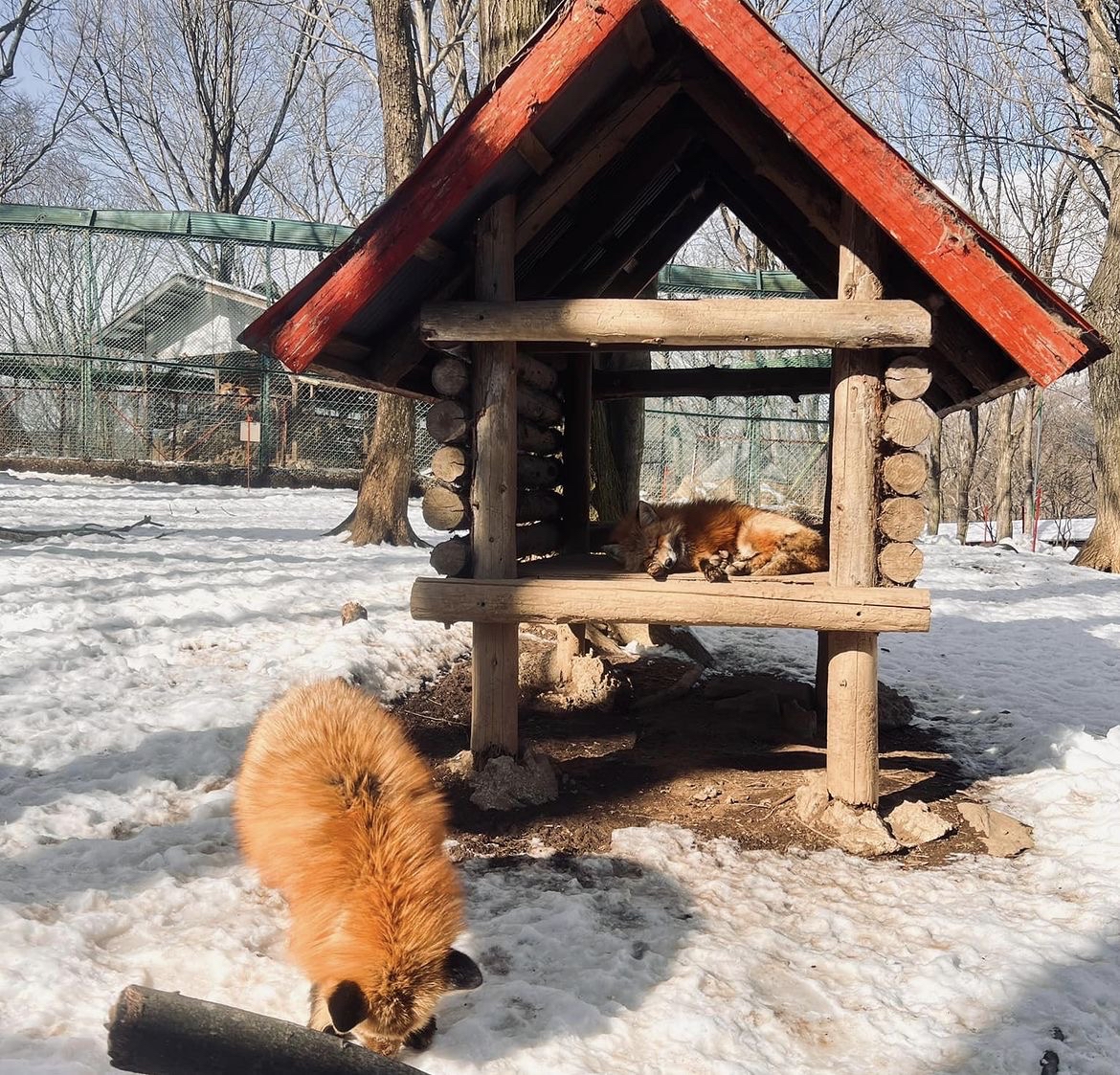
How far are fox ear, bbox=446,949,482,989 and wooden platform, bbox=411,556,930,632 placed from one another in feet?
7.12

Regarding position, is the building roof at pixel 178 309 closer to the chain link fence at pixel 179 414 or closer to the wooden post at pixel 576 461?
the chain link fence at pixel 179 414

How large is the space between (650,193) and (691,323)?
2.33 meters

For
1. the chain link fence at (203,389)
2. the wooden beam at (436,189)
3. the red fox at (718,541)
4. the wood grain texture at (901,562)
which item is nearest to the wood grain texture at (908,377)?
the wood grain texture at (901,562)

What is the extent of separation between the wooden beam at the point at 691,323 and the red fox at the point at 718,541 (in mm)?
1200

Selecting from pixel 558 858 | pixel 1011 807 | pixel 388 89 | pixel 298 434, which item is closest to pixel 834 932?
pixel 558 858

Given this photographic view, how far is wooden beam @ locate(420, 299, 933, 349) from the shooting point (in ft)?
13.3

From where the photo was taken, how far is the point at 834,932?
10.8 feet

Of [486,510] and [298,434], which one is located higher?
[298,434]

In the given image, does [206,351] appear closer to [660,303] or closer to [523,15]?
[523,15]

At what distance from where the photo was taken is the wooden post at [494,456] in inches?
175

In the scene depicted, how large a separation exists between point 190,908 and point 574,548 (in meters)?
4.01

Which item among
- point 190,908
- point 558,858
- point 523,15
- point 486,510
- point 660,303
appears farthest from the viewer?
point 523,15

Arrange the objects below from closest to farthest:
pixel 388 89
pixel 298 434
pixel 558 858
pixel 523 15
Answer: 1. pixel 558 858
2. pixel 523 15
3. pixel 388 89
4. pixel 298 434

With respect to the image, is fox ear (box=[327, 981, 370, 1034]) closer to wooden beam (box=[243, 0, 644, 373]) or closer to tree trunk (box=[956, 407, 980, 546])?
wooden beam (box=[243, 0, 644, 373])
